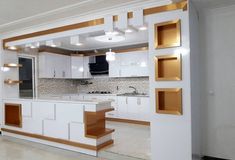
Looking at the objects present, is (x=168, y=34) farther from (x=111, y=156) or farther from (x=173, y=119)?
(x=111, y=156)

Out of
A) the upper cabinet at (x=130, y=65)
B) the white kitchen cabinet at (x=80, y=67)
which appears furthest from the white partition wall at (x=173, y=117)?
the white kitchen cabinet at (x=80, y=67)

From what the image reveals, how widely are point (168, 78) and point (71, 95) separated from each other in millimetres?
4655

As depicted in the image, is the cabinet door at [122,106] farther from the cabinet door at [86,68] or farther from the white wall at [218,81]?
the white wall at [218,81]

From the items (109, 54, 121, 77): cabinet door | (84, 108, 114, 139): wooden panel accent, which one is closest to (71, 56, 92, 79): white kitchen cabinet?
(109, 54, 121, 77): cabinet door

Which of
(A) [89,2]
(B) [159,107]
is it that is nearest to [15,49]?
(A) [89,2]

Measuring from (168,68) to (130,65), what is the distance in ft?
10.2

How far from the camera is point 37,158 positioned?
10.7ft

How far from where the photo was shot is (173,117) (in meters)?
2.58

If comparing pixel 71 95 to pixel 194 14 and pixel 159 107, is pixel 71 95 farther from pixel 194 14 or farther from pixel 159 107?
pixel 194 14

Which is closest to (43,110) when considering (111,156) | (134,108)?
(111,156)

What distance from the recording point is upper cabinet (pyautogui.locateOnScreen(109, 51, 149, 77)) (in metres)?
5.53

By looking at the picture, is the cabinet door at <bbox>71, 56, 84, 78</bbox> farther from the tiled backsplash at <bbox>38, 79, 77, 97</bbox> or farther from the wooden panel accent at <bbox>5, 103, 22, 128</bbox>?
the wooden panel accent at <bbox>5, 103, 22, 128</bbox>

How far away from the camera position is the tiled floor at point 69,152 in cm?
324

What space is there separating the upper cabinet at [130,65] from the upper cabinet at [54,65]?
5.60 ft
